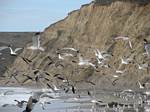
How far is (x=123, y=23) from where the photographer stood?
8231cm

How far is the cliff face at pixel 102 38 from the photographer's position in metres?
69.7

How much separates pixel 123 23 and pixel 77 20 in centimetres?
1754

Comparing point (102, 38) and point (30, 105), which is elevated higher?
point (102, 38)

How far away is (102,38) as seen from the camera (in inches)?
3324

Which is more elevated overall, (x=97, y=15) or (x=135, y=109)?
(x=97, y=15)

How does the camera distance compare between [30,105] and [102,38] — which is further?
→ [102,38]

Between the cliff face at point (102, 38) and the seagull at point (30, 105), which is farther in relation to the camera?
the cliff face at point (102, 38)

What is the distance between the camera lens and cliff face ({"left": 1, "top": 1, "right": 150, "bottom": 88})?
229ft

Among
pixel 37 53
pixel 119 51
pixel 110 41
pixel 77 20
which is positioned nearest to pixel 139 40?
pixel 119 51

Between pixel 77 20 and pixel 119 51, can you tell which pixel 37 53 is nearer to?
pixel 77 20

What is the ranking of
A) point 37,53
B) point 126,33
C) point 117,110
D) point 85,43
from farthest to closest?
1. point 37,53
2. point 85,43
3. point 126,33
4. point 117,110

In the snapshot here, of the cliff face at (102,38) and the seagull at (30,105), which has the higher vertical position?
the cliff face at (102,38)

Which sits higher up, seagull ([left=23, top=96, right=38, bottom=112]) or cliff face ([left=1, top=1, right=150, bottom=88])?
cliff face ([left=1, top=1, right=150, bottom=88])

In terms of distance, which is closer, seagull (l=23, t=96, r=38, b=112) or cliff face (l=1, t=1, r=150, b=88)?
seagull (l=23, t=96, r=38, b=112)
